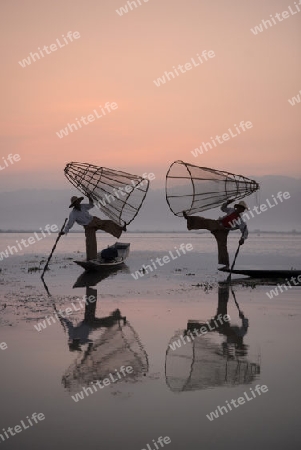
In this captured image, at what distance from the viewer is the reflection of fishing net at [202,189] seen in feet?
70.9

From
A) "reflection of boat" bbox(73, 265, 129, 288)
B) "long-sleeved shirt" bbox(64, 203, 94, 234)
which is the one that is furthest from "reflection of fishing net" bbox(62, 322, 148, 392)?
"long-sleeved shirt" bbox(64, 203, 94, 234)

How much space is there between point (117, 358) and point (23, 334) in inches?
108

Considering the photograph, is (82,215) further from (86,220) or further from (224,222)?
(224,222)

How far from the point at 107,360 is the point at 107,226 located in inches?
622

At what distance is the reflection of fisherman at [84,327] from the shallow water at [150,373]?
3cm

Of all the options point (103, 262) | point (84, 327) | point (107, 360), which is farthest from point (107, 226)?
point (107, 360)

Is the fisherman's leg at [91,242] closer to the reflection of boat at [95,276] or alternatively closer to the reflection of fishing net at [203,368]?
the reflection of boat at [95,276]

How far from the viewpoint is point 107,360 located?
30.7 feet

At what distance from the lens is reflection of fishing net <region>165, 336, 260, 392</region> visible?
809 cm

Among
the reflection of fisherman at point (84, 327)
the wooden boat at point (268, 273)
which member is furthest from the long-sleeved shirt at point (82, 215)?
the reflection of fisherman at point (84, 327)

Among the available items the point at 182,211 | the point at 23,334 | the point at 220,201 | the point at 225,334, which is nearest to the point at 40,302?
the point at 23,334

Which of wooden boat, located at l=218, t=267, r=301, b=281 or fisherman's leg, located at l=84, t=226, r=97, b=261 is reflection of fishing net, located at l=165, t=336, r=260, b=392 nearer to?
wooden boat, located at l=218, t=267, r=301, b=281

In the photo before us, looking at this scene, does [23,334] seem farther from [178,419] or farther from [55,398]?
[178,419]

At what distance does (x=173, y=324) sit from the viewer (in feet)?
41.3
